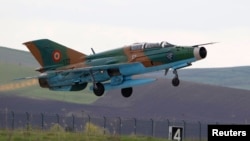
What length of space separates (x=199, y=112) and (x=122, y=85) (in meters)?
84.6

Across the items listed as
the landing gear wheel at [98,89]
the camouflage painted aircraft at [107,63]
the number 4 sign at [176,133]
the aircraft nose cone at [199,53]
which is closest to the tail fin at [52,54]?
the camouflage painted aircraft at [107,63]

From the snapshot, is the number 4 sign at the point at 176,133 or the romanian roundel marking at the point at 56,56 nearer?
the number 4 sign at the point at 176,133

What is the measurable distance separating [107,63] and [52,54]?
478 centimetres

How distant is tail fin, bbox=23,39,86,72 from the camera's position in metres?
54.4

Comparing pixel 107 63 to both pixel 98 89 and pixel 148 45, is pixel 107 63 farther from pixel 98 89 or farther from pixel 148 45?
pixel 148 45

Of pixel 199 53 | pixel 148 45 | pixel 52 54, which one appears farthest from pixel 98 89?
pixel 199 53

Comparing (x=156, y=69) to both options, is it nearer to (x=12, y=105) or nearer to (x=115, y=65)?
(x=115, y=65)

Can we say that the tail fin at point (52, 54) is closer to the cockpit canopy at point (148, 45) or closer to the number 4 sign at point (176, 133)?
the cockpit canopy at point (148, 45)

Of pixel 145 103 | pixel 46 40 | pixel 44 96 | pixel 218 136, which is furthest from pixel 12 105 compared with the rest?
pixel 218 136

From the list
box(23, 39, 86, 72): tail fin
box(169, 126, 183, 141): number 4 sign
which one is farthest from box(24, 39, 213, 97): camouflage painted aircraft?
box(169, 126, 183, 141): number 4 sign

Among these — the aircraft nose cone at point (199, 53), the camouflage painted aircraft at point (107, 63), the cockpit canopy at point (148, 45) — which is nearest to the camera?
the aircraft nose cone at point (199, 53)

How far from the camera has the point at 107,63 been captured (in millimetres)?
51438

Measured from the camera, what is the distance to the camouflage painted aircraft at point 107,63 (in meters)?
48.4

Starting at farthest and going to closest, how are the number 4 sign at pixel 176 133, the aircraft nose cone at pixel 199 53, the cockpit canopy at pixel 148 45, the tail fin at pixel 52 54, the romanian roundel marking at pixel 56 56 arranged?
the romanian roundel marking at pixel 56 56 < the tail fin at pixel 52 54 < the cockpit canopy at pixel 148 45 < the aircraft nose cone at pixel 199 53 < the number 4 sign at pixel 176 133
